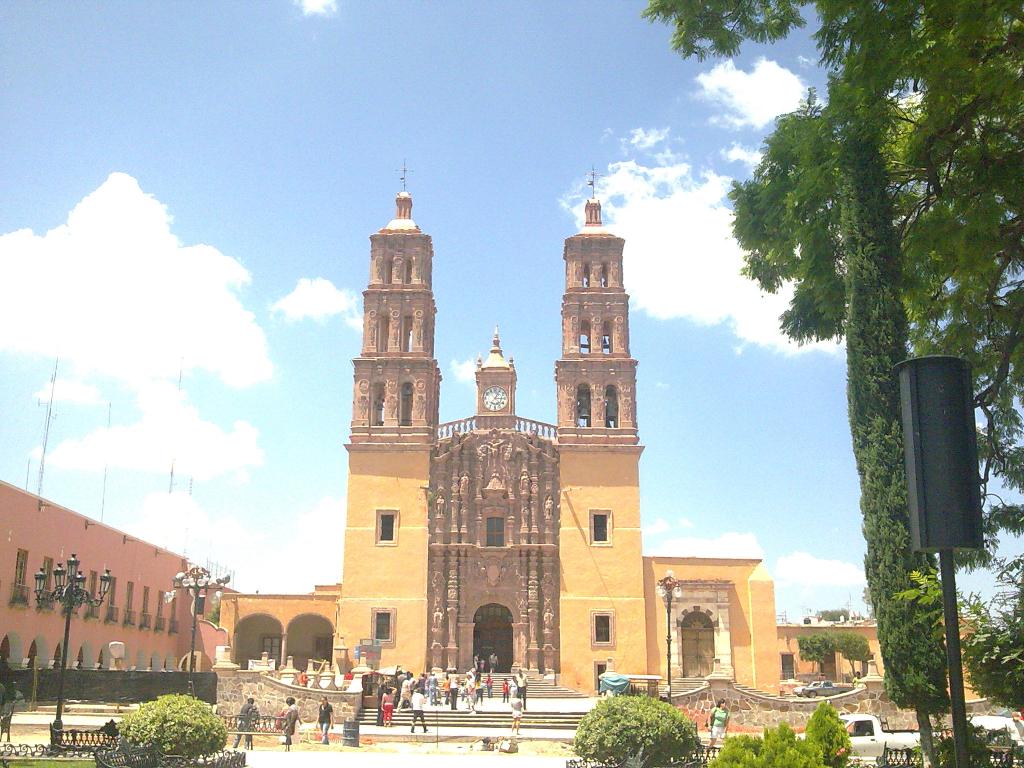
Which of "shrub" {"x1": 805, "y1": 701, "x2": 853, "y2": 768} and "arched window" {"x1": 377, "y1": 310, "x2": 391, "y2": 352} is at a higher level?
"arched window" {"x1": 377, "y1": 310, "x2": 391, "y2": 352}

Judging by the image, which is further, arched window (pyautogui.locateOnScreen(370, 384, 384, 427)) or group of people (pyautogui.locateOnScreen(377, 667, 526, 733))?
arched window (pyautogui.locateOnScreen(370, 384, 384, 427))

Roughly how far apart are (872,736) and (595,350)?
19.5m

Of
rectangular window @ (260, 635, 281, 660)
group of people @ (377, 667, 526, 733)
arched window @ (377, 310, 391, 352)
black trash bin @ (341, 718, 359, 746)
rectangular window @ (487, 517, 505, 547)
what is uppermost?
arched window @ (377, 310, 391, 352)

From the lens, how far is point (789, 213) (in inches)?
493

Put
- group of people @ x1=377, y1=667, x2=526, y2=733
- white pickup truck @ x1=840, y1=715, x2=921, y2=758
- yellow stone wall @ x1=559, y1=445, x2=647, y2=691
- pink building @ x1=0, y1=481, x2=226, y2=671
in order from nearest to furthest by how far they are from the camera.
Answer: white pickup truck @ x1=840, y1=715, x2=921, y2=758
group of people @ x1=377, y1=667, x2=526, y2=733
pink building @ x1=0, y1=481, x2=226, y2=671
yellow stone wall @ x1=559, y1=445, x2=647, y2=691

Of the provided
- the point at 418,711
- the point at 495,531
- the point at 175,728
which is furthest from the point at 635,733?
the point at 495,531

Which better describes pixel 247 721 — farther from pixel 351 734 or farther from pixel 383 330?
pixel 383 330

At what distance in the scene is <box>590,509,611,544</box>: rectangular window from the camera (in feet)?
115

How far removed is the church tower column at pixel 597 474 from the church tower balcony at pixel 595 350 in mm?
36

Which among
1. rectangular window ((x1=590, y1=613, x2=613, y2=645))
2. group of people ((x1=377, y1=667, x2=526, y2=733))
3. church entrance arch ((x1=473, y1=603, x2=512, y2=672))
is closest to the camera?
group of people ((x1=377, y1=667, x2=526, y2=733))

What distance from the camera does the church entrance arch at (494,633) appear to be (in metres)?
34.7

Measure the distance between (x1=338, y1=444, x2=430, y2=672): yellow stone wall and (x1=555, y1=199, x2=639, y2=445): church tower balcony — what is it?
221 inches

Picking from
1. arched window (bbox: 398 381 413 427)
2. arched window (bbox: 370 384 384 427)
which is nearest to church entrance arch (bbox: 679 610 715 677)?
arched window (bbox: 398 381 413 427)

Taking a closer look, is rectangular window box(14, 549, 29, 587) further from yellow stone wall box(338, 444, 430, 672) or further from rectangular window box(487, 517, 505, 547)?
rectangular window box(487, 517, 505, 547)
